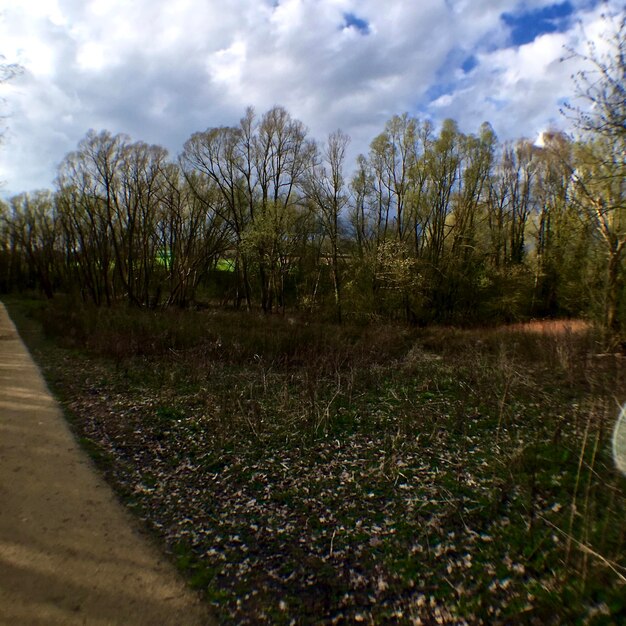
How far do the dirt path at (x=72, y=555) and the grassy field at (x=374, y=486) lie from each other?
0.26 metres

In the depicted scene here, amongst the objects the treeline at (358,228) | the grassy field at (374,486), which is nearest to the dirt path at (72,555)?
the grassy field at (374,486)

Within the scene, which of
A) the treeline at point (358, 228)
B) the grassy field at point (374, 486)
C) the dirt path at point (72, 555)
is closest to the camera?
the dirt path at point (72, 555)

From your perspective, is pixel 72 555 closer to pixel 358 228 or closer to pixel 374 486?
pixel 374 486

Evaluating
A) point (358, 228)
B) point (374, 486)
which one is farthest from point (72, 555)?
point (358, 228)

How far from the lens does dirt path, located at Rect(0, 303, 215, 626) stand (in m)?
2.64

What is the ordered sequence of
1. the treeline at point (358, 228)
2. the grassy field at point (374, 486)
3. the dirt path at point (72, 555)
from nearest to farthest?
the dirt path at point (72, 555) < the grassy field at point (374, 486) < the treeline at point (358, 228)

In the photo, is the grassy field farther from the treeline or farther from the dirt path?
the treeline

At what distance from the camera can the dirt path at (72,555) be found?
2.64 m

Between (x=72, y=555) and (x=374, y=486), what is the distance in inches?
125

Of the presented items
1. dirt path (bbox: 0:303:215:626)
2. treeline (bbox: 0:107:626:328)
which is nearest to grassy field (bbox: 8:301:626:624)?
dirt path (bbox: 0:303:215:626)

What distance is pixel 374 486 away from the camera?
456cm

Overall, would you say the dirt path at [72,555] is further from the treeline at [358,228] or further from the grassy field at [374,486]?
the treeline at [358,228]

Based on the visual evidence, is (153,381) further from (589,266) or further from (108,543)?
(589,266)

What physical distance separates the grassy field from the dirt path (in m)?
0.26
